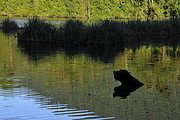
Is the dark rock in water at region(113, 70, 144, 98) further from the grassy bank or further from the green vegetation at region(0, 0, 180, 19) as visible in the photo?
the green vegetation at region(0, 0, 180, 19)

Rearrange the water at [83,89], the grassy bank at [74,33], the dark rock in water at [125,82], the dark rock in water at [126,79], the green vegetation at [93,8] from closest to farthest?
the water at [83,89] < the dark rock in water at [125,82] < the dark rock in water at [126,79] < the grassy bank at [74,33] < the green vegetation at [93,8]

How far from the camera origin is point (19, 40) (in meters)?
31.0

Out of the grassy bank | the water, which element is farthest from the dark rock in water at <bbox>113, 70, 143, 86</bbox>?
the grassy bank

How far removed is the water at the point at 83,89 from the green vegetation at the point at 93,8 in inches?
2360

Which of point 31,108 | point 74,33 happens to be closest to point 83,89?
point 31,108

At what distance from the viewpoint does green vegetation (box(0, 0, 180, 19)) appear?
78.8 metres

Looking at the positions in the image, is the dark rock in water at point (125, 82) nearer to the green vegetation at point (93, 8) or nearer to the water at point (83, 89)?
the water at point (83, 89)

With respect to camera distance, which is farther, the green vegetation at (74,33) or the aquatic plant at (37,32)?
the aquatic plant at (37,32)

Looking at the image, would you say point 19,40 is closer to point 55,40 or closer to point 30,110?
point 55,40

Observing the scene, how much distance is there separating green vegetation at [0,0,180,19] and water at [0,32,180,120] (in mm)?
59944

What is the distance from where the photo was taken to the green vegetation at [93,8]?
78750 mm

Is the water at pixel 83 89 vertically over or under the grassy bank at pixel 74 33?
under

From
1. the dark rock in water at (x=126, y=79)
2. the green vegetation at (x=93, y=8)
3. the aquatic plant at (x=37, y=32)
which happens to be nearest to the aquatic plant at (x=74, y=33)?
the aquatic plant at (x=37, y=32)

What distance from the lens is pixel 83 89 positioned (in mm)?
11992
